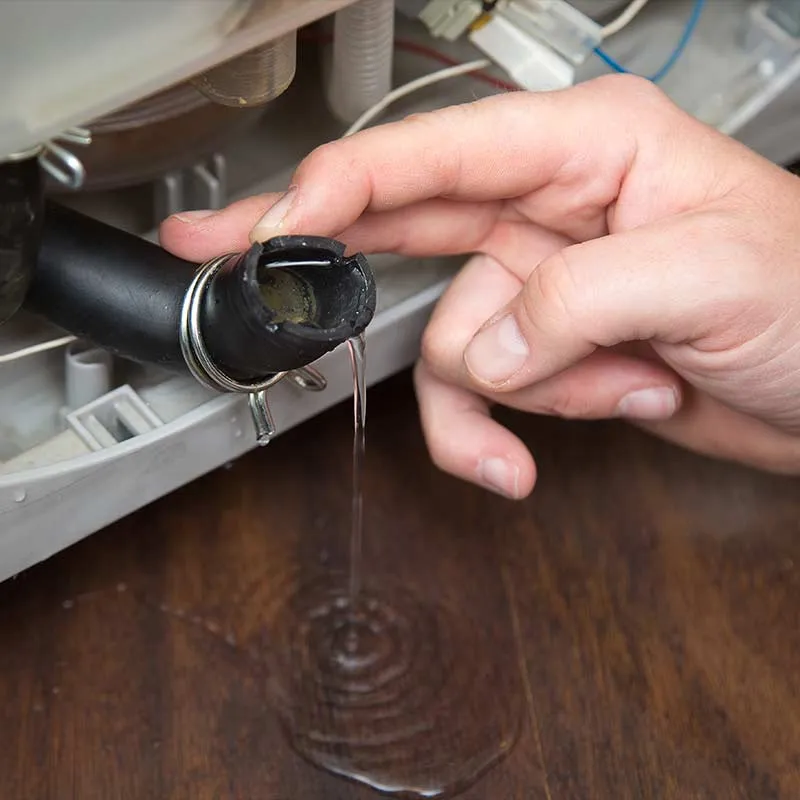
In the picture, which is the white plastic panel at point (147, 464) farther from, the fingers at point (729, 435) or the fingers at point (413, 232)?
the fingers at point (729, 435)

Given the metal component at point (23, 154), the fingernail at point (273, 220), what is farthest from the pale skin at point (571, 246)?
the metal component at point (23, 154)

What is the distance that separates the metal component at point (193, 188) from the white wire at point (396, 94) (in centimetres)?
7

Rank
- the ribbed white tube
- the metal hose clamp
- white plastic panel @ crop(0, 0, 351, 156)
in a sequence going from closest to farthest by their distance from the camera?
white plastic panel @ crop(0, 0, 351, 156), the metal hose clamp, the ribbed white tube

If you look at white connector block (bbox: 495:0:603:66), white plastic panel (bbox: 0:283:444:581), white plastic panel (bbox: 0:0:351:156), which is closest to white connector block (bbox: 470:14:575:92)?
white connector block (bbox: 495:0:603:66)

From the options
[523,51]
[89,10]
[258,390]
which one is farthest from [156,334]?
[523,51]

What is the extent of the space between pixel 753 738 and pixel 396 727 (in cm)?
18

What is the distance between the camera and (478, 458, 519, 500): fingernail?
1.90 feet

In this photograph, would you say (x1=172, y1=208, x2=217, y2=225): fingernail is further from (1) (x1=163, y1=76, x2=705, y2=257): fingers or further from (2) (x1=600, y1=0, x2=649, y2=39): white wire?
(2) (x1=600, y1=0, x2=649, y2=39): white wire

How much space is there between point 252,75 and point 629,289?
7.2 inches

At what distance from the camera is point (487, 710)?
→ 59 centimetres

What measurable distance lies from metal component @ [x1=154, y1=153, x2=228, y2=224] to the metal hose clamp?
4.7 inches

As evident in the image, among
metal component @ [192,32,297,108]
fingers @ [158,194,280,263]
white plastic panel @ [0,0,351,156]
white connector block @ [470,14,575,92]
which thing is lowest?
fingers @ [158,194,280,263]

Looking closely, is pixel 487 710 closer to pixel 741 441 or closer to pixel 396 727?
pixel 396 727

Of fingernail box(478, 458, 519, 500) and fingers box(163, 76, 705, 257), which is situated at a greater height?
fingers box(163, 76, 705, 257)
